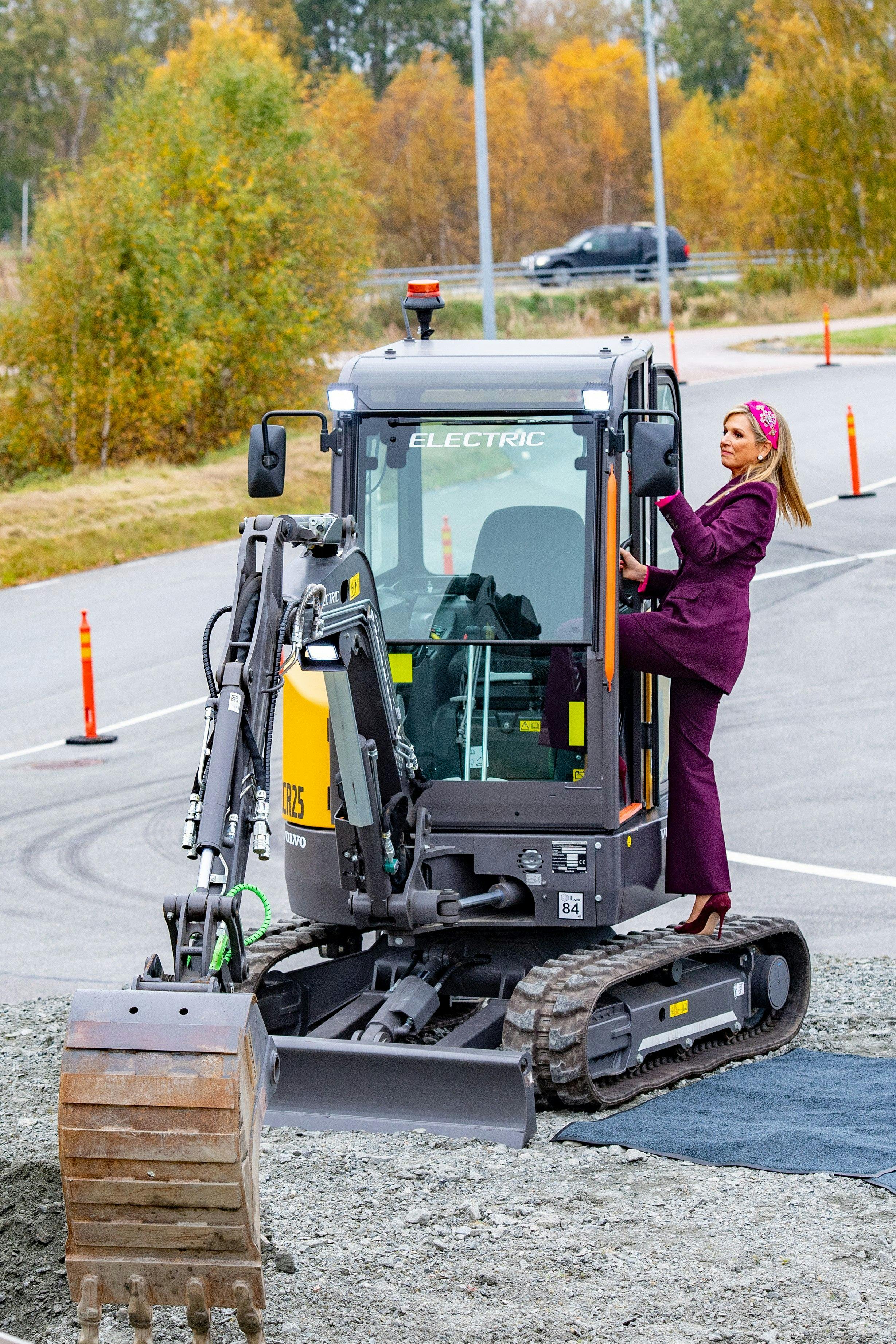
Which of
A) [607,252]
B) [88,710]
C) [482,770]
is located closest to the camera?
[482,770]

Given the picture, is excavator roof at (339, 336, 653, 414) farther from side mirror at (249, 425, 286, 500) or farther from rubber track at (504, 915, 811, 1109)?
rubber track at (504, 915, 811, 1109)

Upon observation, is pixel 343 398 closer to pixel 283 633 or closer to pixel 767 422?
pixel 767 422

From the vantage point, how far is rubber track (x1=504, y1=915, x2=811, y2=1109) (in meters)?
7.20

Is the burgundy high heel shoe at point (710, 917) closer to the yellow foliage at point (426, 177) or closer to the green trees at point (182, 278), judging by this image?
the green trees at point (182, 278)

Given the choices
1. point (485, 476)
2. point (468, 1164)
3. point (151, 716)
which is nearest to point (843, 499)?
point (151, 716)

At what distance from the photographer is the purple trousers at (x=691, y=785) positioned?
7.71 meters

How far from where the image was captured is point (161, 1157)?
472cm

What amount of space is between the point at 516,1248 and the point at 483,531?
3225mm

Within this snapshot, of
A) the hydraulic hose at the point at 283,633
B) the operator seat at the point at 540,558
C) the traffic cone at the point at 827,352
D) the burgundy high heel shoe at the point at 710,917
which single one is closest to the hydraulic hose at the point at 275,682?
the hydraulic hose at the point at 283,633

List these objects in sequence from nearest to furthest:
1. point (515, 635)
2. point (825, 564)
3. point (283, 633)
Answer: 1. point (283, 633)
2. point (515, 635)
3. point (825, 564)

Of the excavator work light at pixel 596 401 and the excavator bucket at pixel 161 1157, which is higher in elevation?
the excavator work light at pixel 596 401

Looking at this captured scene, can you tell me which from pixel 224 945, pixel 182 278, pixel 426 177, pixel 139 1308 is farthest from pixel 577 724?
pixel 426 177

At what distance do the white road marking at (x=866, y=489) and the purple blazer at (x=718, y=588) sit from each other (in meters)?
16.0

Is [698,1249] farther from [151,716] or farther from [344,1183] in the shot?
[151,716]
